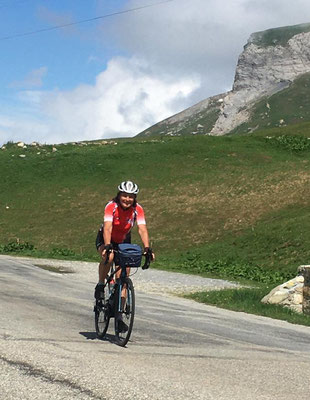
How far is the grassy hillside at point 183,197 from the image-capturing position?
32562 mm

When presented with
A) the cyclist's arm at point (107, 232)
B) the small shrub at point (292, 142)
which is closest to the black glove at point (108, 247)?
the cyclist's arm at point (107, 232)

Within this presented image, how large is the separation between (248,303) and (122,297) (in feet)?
28.8

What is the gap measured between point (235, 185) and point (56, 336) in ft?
122

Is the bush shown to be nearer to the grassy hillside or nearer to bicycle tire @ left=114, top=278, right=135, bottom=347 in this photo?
the grassy hillside

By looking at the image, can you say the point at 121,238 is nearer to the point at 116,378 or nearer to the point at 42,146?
the point at 116,378

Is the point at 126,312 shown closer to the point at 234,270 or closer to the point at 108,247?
the point at 108,247

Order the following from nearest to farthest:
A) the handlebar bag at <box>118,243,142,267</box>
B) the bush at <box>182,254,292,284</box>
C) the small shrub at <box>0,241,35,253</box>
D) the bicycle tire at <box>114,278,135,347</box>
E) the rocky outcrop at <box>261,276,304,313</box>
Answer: the bicycle tire at <box>114,278,135,347</box>
the handlebar bag at <box>118,243,142,267</box>
the rocky outcrop at <box>261,276,304,313</box>
the bush at <box>182,254,292,284</box>
the small shrub at <box>0,241,35,253</box>

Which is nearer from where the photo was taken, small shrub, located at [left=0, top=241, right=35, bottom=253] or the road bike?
the road bike

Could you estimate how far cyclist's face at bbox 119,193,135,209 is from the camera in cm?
1020

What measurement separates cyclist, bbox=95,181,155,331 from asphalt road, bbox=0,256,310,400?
48.9 inches

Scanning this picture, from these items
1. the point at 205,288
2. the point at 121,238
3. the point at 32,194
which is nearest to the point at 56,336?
the point at 121,238

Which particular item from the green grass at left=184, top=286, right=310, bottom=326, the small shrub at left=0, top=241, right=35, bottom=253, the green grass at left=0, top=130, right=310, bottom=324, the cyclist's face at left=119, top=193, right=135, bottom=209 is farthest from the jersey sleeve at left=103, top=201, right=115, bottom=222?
the small shrub at left=0, top=241, right=35, bottom=253

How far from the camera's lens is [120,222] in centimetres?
1031

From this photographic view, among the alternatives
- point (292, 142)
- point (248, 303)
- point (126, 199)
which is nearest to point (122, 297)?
point (126, 199)
